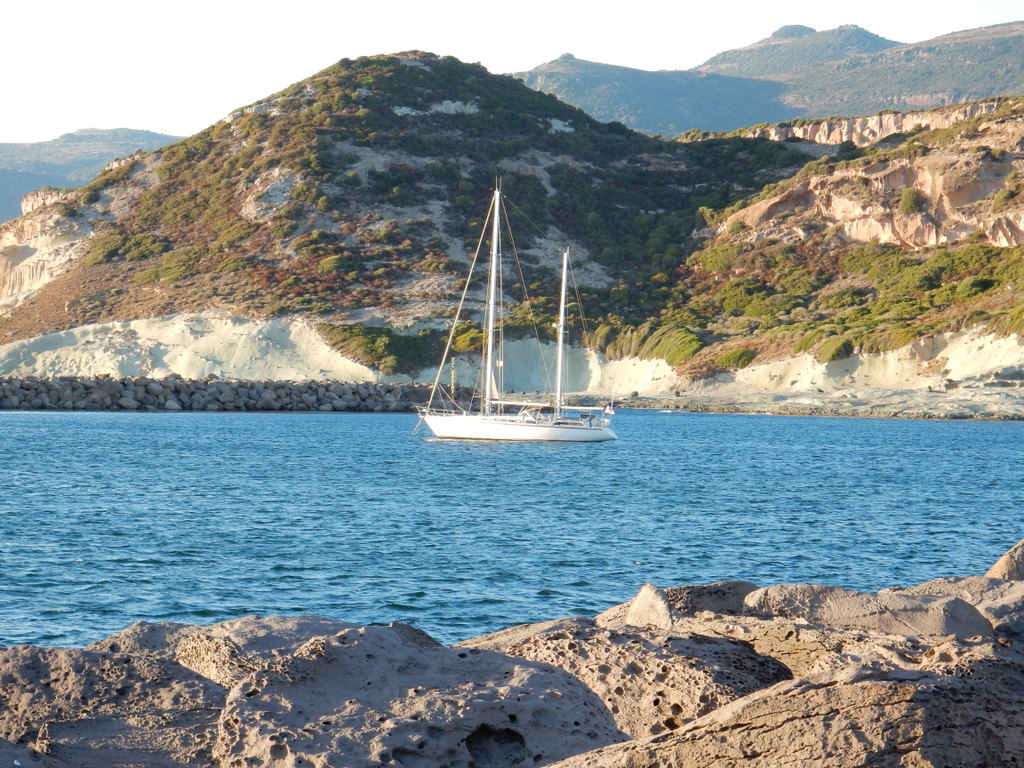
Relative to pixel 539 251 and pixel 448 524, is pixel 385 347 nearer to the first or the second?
pixel 539 251

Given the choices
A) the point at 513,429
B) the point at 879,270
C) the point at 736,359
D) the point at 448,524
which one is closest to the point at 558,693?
the point at 448,524

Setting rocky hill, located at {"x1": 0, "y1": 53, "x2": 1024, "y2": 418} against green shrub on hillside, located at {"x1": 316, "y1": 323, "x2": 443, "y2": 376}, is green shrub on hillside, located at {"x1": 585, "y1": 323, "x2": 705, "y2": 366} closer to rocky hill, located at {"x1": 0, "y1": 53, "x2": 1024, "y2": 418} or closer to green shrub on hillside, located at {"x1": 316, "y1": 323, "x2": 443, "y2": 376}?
rocky hill, located at {"x1": 0, "y1": 53, "x2": 1024, "y2": 418}

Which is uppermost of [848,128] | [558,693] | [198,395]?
[848,128]

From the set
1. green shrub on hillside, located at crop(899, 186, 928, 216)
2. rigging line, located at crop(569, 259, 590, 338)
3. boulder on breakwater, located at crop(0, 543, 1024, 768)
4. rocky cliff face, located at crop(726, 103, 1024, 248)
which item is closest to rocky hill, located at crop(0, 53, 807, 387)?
rigging line, located at crop(569, 259, 590, 338)

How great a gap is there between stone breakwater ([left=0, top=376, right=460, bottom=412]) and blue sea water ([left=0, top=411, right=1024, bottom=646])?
61.0 ft

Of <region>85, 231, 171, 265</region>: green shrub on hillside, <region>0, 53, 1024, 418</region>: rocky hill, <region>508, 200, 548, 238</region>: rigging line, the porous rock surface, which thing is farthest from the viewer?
<region>508, 200, 548, 238</region>: rigging line

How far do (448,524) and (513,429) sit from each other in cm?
2265

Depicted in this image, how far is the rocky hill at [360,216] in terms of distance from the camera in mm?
80375

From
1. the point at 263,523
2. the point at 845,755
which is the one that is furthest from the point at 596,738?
the point at 263,523

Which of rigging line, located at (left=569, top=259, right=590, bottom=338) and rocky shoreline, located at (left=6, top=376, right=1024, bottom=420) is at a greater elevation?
rigging line, located at (left=569, top=259, right=590, bottom=338)

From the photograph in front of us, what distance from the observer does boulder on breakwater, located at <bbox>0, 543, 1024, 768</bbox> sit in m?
4.74

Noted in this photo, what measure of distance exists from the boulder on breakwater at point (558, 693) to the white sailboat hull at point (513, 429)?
3769 cm

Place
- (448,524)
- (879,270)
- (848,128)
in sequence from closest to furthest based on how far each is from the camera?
1. (448,524)
2. (879,270)
3. (848,128)

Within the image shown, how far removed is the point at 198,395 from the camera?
67.0 meters
